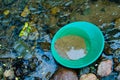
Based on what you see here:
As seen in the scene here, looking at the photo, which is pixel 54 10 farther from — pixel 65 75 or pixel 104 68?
pixel 104 68

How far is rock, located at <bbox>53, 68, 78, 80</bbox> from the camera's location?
3293 mm

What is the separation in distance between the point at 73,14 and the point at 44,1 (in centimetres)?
56

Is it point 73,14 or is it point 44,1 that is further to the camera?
point 44,1

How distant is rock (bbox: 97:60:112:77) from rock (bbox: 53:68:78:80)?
0.30 metres

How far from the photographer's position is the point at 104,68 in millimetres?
3264

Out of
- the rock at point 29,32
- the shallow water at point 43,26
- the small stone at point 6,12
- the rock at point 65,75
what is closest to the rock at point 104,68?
the shallow water at point 43,26

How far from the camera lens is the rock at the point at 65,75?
329 centimetres

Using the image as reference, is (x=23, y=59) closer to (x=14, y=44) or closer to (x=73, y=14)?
(x=14, y=44)

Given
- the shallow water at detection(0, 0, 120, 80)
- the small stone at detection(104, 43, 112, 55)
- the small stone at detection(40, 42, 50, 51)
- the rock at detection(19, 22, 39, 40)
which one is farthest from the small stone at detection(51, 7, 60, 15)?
the small stone at detection(104, 43, 112, 55)

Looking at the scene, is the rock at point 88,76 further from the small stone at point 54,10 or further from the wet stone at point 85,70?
the small stone at point 54,10

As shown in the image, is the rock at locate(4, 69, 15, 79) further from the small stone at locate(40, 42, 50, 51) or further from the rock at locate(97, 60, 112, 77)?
the rock at locate(97, 60, 112, 77)

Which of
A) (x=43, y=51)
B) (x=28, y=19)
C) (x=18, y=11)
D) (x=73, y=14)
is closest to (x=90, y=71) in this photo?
(x=43, y=51)

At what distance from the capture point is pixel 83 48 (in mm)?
3510

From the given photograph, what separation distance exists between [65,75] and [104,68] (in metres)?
0.48
